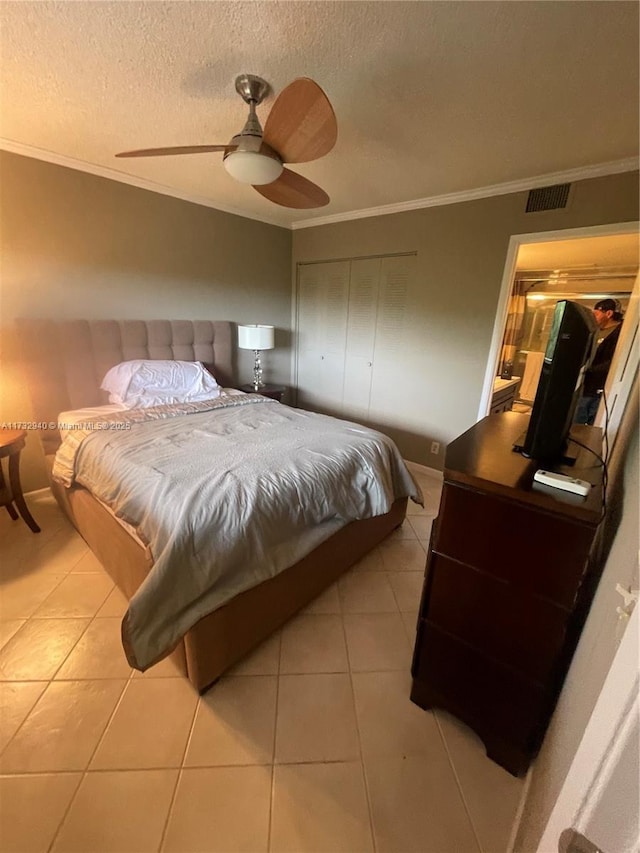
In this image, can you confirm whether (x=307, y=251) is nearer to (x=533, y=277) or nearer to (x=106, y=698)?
(x=533, y=277)

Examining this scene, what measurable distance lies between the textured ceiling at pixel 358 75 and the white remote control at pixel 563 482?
1488 mm

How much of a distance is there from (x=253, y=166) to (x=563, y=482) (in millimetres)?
1707

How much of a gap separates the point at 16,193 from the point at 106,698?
9.67 feet

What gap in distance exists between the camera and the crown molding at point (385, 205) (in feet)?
6.98

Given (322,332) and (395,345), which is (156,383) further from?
(395,345)

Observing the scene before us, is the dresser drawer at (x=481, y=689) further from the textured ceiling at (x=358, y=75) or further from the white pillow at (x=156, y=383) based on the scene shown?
the white pillow at (x=156, y=383)

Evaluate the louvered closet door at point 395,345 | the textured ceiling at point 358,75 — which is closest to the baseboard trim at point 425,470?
the louvered closet door at point 395,345

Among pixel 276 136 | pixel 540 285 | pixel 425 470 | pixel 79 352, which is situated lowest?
pixel 425 470

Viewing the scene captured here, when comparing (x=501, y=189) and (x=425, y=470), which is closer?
(x=501, y=189)

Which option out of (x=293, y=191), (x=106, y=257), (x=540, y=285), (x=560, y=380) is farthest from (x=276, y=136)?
(x=540, y=285)

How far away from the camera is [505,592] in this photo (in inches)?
41.4

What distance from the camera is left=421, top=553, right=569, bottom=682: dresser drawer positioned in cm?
101

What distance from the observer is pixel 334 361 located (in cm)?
385

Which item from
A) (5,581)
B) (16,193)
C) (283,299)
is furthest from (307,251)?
(5,581)
